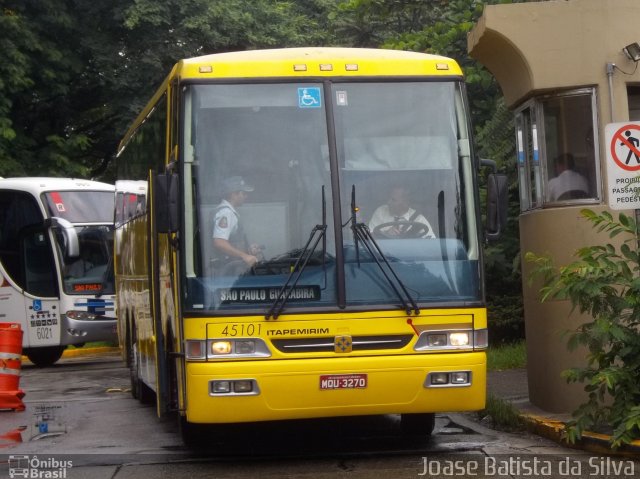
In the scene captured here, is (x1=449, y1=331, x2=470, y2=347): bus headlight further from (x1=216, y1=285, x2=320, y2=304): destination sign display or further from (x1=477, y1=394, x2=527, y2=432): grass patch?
(x1=477, y1=394, x2=527, y2=432): grass patch

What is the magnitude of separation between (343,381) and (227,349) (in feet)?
3.00

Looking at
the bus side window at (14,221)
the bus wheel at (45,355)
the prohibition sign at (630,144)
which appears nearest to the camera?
the prohibition sign at (630,144)

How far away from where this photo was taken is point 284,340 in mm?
9203

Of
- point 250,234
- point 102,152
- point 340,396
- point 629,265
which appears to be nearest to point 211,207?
point 250,234

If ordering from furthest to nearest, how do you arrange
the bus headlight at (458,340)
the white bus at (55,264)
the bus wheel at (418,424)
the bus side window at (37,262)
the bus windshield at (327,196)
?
the bus side window at (37,262) → the white bus at (55,264) → the bus wheel at (418,424) → the bus headlight at (458,340) → the bus windshield at (327,196)

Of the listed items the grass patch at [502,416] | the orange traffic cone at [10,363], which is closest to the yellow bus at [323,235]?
the grass patch at [502,416]

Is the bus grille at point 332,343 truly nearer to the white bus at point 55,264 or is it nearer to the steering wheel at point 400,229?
the steering wheel at point 400,229

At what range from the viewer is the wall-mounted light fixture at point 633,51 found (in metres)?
11.1

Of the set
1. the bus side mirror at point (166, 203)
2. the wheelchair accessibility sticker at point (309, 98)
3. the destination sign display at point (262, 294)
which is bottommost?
the destination sign display at point (262, 294)

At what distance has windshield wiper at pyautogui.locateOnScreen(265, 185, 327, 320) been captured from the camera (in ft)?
30.1

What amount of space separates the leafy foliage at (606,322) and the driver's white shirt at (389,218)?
913mm

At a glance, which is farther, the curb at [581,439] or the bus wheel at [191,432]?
the bus wheel at [191,432]

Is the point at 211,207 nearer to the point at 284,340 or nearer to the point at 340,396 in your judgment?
the point at 284,340

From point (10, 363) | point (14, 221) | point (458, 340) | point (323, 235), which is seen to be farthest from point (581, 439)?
point (14, 221)
